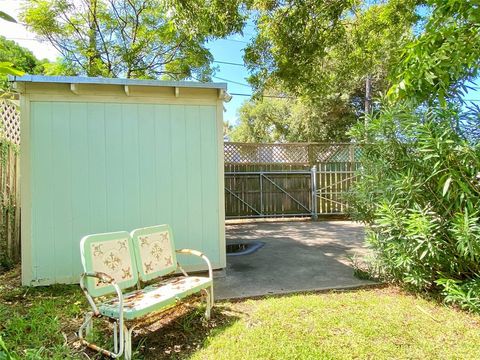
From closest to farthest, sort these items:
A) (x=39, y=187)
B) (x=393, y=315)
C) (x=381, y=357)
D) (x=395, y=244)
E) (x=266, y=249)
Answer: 1. (x=381, y=357)
2. (x=393, y=315)
3. (x=395, y=244)
4. (x=39, y=187)
5. (x=266, y=249)

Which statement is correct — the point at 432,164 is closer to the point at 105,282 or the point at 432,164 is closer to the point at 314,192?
the point at 105,282

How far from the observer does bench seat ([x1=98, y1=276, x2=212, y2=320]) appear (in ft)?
7.71

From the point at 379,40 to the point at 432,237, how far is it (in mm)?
5424

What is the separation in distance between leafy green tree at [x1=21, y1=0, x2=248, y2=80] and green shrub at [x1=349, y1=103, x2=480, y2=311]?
5506mm

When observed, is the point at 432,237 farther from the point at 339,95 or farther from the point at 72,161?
the point at 339,95

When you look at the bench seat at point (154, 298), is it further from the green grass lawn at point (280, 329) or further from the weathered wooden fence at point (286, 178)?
the weathered wooden fence at point (286, 178)

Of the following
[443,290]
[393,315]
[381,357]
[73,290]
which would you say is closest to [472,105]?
[443,290]

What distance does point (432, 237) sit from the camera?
10.3ft

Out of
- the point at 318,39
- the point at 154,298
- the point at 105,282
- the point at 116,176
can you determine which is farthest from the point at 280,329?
the point at 318,39

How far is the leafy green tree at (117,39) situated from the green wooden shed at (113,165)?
4.12 m

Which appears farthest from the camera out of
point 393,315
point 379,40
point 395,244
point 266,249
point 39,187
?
point 379,40

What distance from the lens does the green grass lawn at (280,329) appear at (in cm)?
243

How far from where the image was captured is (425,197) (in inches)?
131

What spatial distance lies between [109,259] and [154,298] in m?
0.53
